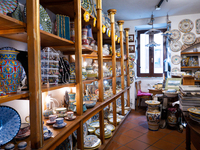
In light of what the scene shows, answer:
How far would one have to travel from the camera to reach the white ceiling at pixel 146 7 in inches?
155

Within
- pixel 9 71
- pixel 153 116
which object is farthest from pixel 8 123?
pixel 153 116

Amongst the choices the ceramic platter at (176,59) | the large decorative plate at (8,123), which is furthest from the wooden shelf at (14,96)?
the ceramic platter at (176,59)

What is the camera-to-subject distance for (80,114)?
1805 millimetres

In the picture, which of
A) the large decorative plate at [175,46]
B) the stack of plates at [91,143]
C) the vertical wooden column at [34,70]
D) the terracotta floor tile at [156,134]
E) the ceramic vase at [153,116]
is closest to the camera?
the vertical wooden column at [34,70]

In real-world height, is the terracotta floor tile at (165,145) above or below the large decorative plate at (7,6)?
below

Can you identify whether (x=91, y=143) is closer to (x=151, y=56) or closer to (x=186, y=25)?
(x=151, y=56)

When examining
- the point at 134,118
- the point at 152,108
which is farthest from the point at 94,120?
the point at 134,118

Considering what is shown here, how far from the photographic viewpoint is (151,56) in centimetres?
598

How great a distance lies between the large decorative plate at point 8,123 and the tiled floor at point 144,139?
2.00 m

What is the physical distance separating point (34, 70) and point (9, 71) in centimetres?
15

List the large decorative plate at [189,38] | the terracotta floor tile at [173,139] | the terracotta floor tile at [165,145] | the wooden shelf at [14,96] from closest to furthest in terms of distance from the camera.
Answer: the wooden shelf at [14,96] < the terracotta floor tile at [165,145] < the terracotta floor tile at [173,139] < the large decorative plate at [189,38]

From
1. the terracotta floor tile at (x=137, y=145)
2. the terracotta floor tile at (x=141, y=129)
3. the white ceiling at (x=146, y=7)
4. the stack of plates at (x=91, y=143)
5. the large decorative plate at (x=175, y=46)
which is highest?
the white ceiling at (x=146, y=7)

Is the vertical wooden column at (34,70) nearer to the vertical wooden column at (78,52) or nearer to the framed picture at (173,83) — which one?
the vertical wooden column at (78,52)

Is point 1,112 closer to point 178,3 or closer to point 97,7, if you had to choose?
point 97,7
